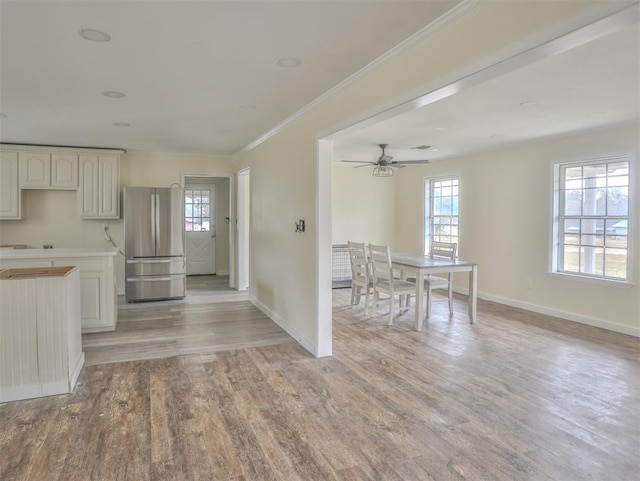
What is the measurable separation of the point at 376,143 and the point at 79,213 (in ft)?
15.0

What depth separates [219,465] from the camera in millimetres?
2170

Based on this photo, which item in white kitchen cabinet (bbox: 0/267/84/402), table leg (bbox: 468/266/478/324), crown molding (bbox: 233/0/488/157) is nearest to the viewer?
crown molding (bbox: 233/0/488/157)

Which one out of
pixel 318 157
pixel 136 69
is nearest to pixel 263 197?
A: pixel 318 157

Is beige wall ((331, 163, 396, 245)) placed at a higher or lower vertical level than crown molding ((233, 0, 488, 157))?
lower

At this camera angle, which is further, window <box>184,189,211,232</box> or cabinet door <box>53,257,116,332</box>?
window <box>184,189,211,232</box>

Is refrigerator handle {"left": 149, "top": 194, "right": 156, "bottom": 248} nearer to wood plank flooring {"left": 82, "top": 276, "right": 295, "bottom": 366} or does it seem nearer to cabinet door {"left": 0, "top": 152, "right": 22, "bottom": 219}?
wood plank flooring {"left": 82, "top": 276, "right": 295, "bottom": 366}

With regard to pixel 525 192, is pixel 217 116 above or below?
above

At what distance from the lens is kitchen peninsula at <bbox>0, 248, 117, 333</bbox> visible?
4.29m

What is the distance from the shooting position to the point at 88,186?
6.29 meters

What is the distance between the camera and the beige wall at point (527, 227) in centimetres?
481

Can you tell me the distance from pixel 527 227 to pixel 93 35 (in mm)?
5612

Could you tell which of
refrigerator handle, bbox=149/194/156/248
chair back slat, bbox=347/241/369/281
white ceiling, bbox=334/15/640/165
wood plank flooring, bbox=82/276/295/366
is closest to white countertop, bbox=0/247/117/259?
wood plank flooring, bbox=82/276/295/366

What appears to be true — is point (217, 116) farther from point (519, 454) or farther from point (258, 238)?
point (519, 454)

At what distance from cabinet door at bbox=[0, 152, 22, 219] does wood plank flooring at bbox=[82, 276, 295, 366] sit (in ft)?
6.45
